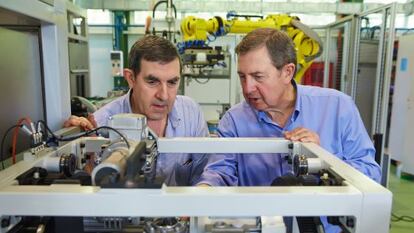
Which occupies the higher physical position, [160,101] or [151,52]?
[151,52]

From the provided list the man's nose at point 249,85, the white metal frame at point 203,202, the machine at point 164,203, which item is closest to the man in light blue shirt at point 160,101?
the man's nose at point 249,85

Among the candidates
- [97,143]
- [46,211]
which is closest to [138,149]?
[46,211]

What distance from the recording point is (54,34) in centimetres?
111

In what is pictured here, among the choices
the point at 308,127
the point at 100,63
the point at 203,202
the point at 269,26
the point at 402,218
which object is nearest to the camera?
the point at 203,202

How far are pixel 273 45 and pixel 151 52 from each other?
1.59 feet

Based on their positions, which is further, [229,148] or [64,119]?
[64,119]

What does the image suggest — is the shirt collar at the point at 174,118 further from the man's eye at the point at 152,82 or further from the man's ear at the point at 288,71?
the man's ear at the point at 288,71

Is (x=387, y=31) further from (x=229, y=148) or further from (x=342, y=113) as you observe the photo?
(x=229, y=148)

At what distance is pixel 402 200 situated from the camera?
10.9 ft

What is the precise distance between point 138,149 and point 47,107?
0.71m

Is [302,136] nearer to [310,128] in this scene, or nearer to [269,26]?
[310,128]

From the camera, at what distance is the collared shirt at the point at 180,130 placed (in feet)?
4.38

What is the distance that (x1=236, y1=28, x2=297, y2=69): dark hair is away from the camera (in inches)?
50.9

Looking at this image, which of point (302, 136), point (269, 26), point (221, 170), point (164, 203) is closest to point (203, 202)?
point (164, 203)
